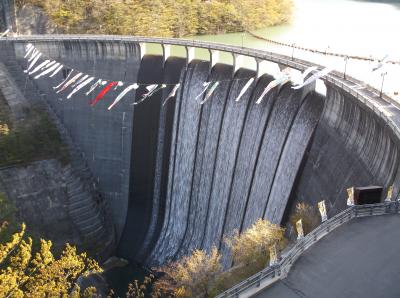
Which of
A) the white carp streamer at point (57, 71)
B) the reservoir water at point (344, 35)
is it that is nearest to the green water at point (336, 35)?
the reservoir water at point (344, 35)

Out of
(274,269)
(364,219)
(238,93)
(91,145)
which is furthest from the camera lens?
(91,145)

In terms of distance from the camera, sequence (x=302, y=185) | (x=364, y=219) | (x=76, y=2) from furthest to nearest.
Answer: (x=76, y=2) → (x=302, y=185) → (x=364, y=219)

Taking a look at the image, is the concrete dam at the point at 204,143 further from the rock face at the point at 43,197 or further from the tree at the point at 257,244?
the tree at the point at 257,244

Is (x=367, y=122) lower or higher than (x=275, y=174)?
higher

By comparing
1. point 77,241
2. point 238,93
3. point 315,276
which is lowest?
point 77,241

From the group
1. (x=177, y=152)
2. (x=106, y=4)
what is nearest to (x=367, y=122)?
(x=177, y=152)

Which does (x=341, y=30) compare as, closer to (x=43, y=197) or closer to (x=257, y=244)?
(x=43, y=197)

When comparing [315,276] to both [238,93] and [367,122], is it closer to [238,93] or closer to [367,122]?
[367,122]

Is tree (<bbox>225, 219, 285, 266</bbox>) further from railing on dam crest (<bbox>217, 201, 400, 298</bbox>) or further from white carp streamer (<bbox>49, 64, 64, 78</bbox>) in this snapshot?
white carp streamer (<bbox>49, 64, 64, 78</bbox>)
